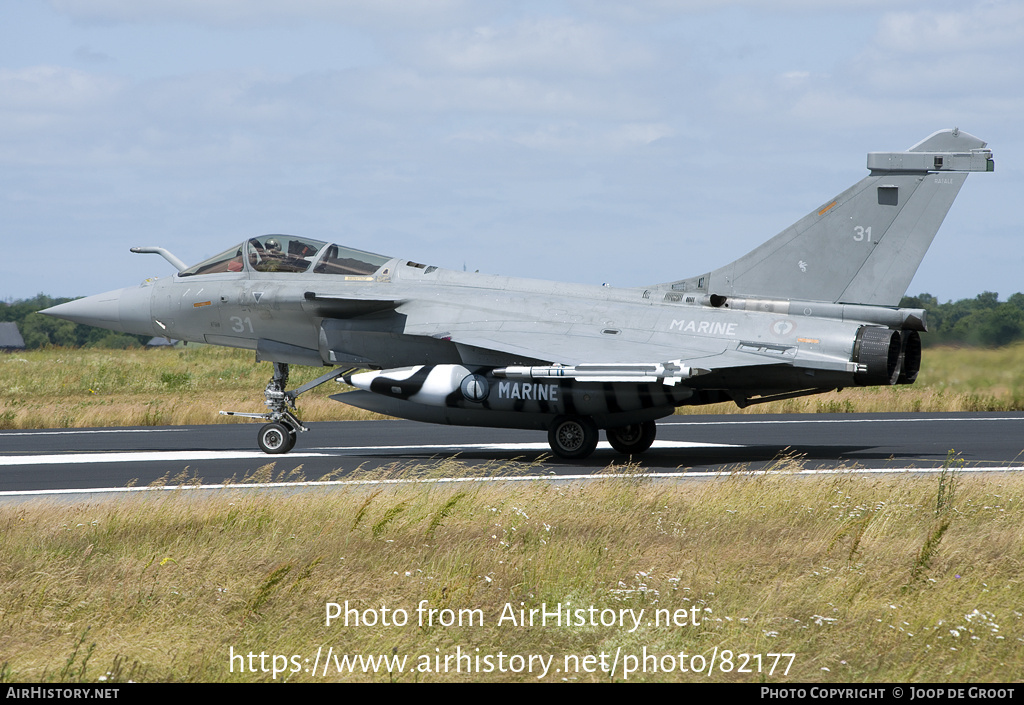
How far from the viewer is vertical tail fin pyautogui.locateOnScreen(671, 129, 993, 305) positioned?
47.0 feet

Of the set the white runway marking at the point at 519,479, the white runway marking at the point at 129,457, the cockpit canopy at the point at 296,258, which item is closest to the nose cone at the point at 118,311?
the cockpit canopy at the point at 296,258

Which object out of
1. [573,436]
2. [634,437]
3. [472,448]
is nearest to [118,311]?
[472,448]

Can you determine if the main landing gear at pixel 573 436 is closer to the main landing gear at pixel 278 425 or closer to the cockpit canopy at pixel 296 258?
the main landing gear at pixel 278 425

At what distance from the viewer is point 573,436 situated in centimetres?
1534

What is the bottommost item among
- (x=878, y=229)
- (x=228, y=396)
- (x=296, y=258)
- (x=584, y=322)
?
(x=228, y=396)

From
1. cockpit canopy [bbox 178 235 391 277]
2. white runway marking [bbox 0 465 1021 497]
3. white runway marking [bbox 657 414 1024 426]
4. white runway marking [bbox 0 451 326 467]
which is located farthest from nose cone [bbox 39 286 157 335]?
white runway marking [bbox 657 414 1024 426]

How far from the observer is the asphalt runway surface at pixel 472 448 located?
1435cm

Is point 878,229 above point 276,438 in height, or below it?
above

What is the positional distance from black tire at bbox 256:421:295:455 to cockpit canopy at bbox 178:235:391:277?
8.70 ft

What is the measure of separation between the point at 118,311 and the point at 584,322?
8.18m

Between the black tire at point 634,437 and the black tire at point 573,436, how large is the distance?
3.53 feet

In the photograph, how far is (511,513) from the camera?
9.51 m

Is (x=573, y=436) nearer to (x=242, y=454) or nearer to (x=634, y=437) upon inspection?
(x=634, y=437)

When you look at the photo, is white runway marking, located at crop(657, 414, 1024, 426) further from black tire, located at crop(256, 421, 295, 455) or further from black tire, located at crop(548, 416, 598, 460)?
black tire, located at crop(256, 421, 295, 455)
